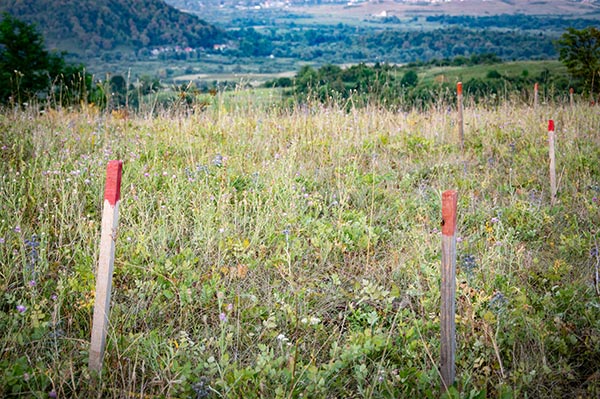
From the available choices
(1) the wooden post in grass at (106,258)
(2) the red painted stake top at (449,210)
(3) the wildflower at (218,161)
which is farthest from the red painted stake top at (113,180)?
(3) the wildflower at (218,161)

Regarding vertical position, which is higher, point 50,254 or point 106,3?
point 106,3

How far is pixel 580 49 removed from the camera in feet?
58.2

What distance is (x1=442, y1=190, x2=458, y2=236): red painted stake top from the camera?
1.98 metres

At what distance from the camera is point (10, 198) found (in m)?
3.97

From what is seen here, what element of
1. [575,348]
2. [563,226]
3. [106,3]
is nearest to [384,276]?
[575,348]

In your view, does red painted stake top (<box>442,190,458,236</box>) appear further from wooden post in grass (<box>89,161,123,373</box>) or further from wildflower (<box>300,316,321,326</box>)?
wooden post in grass (<box>89,161,123,373</box>)

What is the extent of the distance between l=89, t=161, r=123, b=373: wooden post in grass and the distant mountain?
109 m

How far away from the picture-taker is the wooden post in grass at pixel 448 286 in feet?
6.56

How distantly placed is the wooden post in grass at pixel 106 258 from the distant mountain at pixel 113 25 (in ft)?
358

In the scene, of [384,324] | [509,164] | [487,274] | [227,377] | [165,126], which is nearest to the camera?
[227,377]

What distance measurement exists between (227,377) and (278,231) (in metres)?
1.70

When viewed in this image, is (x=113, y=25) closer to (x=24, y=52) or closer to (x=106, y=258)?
(x=24, y=52)

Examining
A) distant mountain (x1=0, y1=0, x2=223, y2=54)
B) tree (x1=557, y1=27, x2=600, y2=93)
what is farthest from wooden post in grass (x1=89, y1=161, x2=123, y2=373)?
distant mountain (x1=0, y1=0, x2=223, y2=54)

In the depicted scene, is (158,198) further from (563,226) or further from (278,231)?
(563,226)
